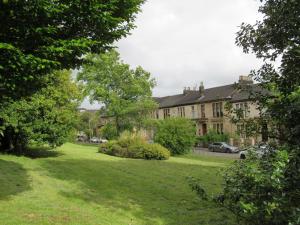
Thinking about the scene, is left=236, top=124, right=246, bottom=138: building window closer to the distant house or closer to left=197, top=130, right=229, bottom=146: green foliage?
the distant house

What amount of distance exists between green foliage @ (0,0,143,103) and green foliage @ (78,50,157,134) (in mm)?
39572

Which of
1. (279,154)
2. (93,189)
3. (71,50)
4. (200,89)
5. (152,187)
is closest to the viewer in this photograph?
(279,154)

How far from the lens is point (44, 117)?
23.2 metres

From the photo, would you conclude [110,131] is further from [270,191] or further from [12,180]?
[270,191]

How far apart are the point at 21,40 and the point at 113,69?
4198 cm

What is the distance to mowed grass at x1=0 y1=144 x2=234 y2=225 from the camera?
30.0 feet

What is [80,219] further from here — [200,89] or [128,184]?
[200,89]

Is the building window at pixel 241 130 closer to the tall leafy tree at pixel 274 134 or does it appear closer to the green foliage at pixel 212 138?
the tall leafy tree at pixel 274 134

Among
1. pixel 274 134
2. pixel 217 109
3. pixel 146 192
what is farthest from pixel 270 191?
pixel 217 109

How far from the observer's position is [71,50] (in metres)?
8.77

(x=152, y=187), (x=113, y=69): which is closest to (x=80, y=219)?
(x=152, y=187)

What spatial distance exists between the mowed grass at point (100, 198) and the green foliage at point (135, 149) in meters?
9.54

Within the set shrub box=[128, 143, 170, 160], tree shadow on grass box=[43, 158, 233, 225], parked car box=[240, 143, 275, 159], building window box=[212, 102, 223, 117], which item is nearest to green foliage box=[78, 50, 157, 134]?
building window box=[212, 102, 223, 117]

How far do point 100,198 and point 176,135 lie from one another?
75.1 feet
